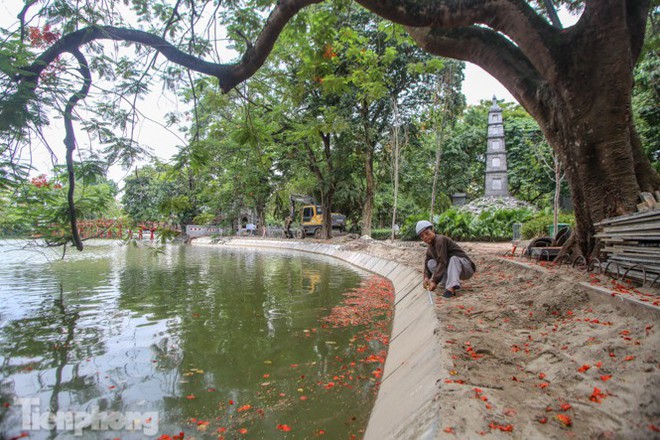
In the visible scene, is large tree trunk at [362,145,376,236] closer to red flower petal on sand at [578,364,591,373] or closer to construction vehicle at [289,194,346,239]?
construction vehicle at [289,194,346,239]

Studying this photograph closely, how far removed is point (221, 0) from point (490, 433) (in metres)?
5.80

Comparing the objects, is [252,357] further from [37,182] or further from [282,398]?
[37,182]

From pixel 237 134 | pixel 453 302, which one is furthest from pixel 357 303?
pixel 237 134

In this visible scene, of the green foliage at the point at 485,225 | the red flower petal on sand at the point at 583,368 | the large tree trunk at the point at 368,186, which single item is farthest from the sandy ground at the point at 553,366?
the large tree trunk at the point at 368,186

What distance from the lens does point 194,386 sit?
10.6 feet

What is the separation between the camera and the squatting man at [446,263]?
16.8 feet

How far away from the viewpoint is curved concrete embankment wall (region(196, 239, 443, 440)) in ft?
6.71

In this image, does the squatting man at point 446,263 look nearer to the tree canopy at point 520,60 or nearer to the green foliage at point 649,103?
the tree canopy at point 520,60

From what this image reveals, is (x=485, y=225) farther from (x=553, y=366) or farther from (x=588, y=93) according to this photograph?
(x=553, y=366)

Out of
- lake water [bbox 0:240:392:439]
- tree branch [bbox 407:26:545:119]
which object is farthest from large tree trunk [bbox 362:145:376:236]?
tree branch [bbox 407:26:545:119]

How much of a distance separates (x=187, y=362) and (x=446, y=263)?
11.4 feet

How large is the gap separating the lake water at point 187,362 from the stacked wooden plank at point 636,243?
2.88 metres

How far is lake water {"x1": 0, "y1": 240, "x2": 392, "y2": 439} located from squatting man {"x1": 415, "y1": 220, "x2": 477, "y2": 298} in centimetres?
105

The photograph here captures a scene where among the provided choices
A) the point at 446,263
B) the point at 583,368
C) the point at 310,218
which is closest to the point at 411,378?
the point at 583,368
